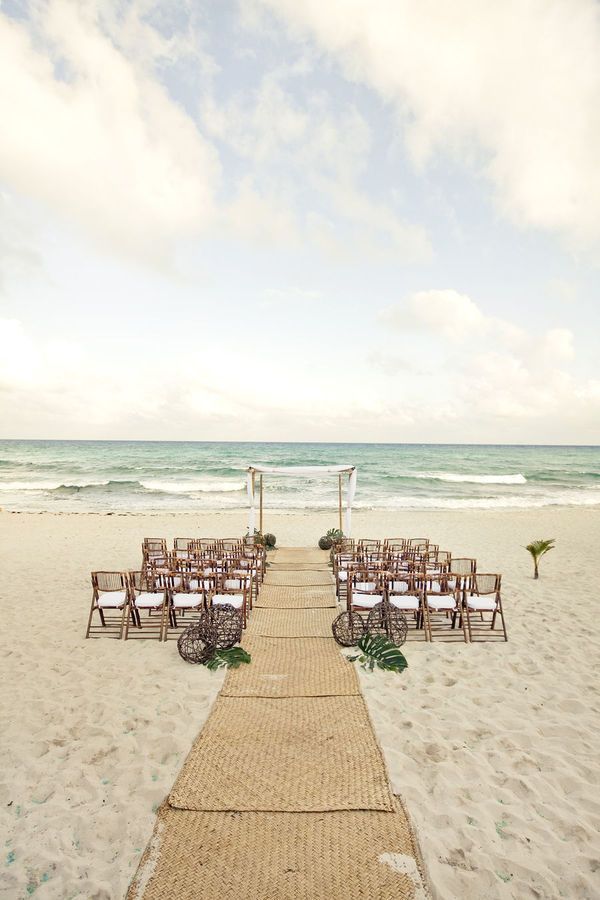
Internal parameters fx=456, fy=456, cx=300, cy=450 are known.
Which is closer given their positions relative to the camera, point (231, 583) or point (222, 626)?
point (222, 626)

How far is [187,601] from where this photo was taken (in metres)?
7.55

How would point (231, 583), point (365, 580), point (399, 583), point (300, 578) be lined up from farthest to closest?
point (300, 578) < point (231, 583) < point (399, 583) < point (365, 580)

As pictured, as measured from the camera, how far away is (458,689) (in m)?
5.54

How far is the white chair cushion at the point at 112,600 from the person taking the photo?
743 centimetres

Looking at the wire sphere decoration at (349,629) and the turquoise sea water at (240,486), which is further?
the turquoise sea water at (240,486)

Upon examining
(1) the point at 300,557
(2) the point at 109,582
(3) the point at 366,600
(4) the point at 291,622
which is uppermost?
(2) the point at 109,582

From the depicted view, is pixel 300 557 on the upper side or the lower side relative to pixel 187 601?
lower

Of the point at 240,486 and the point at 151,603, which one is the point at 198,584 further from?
the point at 240,486

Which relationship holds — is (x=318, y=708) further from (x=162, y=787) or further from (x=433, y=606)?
(x=433, y=606)

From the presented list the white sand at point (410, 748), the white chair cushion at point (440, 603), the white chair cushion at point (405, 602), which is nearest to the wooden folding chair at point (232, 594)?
the white sand at point (410, 748)

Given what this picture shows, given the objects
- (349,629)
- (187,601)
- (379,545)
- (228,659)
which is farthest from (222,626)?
(379,545)

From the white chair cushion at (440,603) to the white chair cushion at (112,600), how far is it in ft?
16.6

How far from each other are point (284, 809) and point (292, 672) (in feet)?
7.57

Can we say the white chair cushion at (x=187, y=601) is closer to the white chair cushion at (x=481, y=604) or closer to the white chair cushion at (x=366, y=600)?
the white chair cushion at (x=366, y=600)
